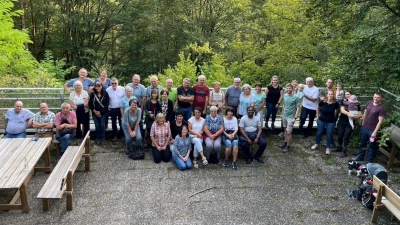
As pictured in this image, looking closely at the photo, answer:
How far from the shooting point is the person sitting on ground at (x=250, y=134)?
7445 mm

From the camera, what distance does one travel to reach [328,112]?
306 inches

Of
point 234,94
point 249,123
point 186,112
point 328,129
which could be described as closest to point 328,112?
point 328,129

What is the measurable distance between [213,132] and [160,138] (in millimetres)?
1084

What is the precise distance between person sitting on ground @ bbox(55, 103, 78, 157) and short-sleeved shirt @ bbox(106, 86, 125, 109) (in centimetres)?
89

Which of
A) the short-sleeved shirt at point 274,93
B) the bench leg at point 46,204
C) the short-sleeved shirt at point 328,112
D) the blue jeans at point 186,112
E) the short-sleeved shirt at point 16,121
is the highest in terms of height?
the short-sleeved shirt at point 274,93

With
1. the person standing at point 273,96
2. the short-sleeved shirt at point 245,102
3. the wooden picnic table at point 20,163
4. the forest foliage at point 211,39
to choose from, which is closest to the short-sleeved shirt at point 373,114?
the forest foliage at point 211,39

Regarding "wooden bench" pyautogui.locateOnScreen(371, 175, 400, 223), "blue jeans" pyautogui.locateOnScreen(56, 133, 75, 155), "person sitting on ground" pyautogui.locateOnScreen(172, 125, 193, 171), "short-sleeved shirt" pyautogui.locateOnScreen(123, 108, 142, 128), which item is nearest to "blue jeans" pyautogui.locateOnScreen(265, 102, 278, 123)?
"person sitting on ground" pyautogui.locateOnScreen(172, 125, 193, 171)

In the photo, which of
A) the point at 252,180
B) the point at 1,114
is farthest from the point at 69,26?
the point at 252,180

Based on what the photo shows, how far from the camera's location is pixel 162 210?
575 centimetres

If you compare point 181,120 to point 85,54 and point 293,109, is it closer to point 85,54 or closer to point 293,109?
point 293,109

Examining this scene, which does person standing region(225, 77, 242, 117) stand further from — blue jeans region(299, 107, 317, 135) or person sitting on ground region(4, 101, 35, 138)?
person sitting on ground region(4, 101, 35, 138)

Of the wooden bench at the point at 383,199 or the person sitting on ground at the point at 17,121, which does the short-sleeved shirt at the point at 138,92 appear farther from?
the wooden bench at the point at 383,199

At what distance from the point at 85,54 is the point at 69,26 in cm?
199

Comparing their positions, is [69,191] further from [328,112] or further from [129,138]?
[328,112]
